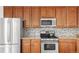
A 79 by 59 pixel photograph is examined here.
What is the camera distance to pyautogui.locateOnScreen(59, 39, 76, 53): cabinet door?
17.8 feet

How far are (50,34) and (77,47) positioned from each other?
99 cm

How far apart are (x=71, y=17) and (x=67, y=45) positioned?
0.98 meters

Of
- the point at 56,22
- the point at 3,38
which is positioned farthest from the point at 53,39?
the point at 3,38

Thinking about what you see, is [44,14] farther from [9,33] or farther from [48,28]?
[9,33]

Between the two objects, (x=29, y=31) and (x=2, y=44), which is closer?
(x=2, y=44)

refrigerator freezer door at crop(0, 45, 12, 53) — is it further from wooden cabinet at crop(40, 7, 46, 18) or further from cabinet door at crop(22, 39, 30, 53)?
wooden cabinet at crop(40, 7, 46, 18)

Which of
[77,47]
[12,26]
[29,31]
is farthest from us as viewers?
[29,31]

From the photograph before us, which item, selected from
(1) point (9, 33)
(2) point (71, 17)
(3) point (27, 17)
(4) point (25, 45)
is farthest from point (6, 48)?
(2) point (71, 17)

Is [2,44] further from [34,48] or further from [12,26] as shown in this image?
[34,48]

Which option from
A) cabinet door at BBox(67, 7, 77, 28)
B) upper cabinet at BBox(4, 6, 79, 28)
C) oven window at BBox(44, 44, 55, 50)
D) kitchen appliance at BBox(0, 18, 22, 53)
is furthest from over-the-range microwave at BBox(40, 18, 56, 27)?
kitchen appliance at BBox(0, 18, 22, 53)

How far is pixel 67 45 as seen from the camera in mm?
5457

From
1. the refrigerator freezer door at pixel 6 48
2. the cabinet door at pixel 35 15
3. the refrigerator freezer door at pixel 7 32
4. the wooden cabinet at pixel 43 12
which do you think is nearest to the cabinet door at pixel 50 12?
the wooden cabinet at pixel 43 12

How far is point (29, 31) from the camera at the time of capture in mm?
5961

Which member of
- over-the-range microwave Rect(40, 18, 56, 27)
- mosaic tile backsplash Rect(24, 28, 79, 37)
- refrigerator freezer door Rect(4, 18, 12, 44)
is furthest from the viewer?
mosaic tile backsplash Rect(24, 28, 79, 37)
